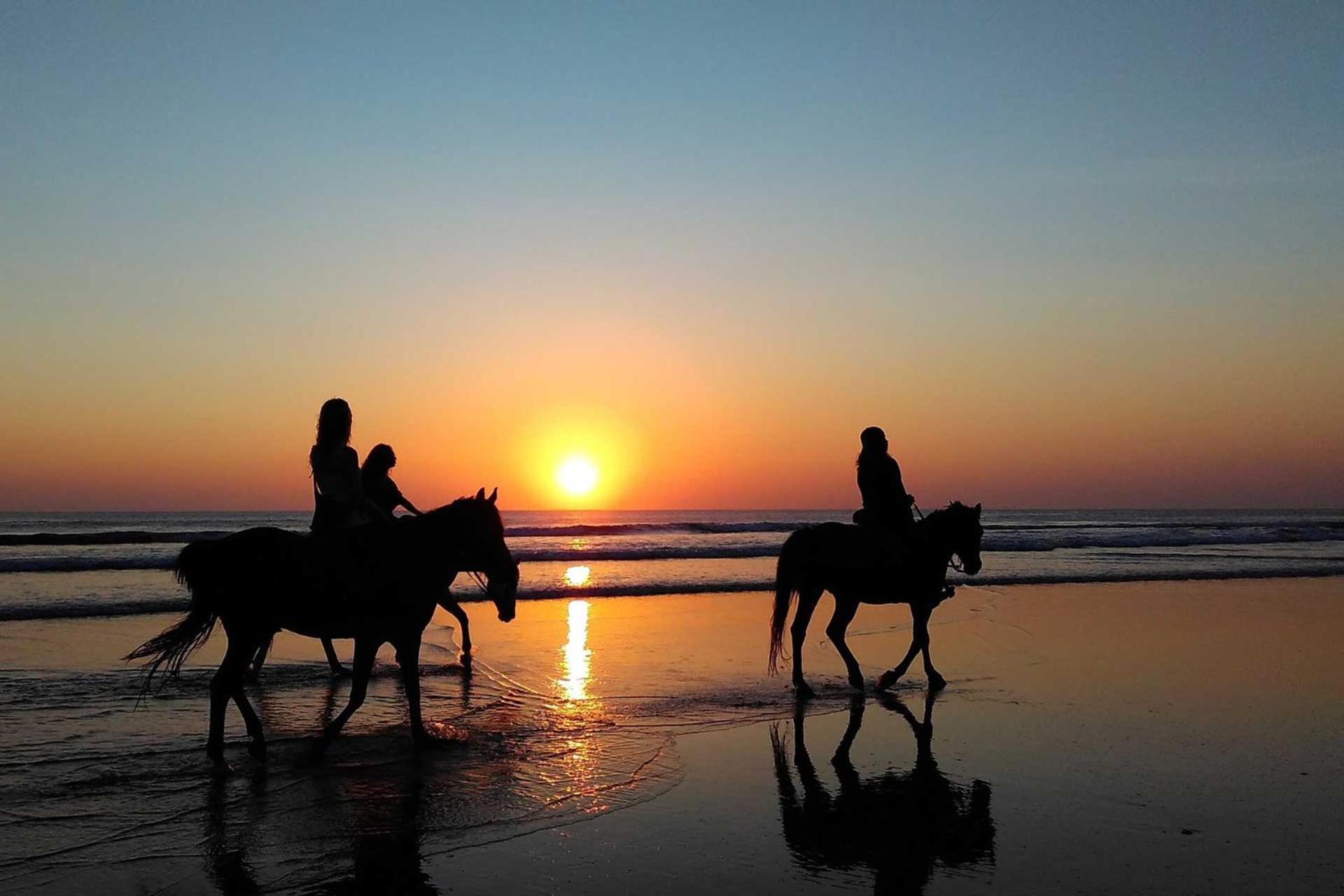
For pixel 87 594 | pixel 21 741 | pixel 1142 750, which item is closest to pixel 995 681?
pixel 1142 750

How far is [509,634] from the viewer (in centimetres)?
1288

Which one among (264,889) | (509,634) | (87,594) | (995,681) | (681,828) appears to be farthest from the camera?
(87,594)

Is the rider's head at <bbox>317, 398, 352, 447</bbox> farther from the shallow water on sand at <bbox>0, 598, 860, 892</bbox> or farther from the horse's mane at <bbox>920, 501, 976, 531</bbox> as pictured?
the horse's mane at <bbox>920, 501, 976, 531</bbox>

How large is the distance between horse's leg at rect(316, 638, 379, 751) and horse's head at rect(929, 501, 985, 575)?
554 cm

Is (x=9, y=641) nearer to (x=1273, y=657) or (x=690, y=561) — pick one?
(x=1273, y=657)

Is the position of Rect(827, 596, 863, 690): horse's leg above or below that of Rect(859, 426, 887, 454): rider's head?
below

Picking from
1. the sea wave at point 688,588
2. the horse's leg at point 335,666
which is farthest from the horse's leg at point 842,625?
the sea wave at point 688,588

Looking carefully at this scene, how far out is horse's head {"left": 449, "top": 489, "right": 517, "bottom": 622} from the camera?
7336 mm

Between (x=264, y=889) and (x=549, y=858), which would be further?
(x=549, y=858)

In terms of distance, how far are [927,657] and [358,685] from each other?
5264 millimetres

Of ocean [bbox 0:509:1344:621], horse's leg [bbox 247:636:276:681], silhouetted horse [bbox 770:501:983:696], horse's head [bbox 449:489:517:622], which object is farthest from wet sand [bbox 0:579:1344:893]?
ocean [bbox 0:509:1344:621]

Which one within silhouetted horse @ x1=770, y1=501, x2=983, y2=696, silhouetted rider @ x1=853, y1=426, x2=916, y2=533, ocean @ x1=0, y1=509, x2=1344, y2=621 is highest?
silhouetted rider @ x1=853, y1=426, x2=916, y2=533

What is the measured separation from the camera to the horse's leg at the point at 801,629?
358 inches

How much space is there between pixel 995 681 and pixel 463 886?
6677mm
